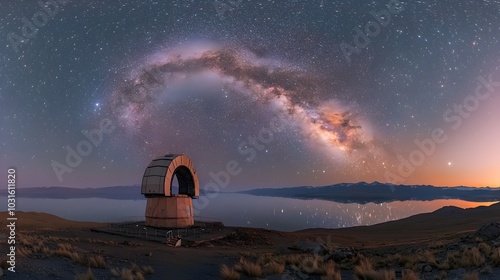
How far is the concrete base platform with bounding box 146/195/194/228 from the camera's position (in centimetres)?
2783

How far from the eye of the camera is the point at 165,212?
91.4ft

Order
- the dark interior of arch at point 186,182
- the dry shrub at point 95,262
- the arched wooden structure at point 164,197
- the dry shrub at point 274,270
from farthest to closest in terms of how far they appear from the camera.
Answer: the dark interior of arch at point 186,182 → the arched wooden structure at point 164,197 → the dry shrub at point 95,262 → the dry shrub at point 274,270

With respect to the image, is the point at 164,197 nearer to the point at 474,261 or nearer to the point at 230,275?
the point at 230,275

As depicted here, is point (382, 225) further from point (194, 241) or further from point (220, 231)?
point (194, 241)

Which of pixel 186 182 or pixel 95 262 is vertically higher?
pixel 186 182

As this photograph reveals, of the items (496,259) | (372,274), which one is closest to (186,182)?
(372,274)

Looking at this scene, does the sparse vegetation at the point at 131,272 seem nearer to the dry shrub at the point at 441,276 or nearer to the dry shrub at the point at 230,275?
the dry shrub at the point at 230,275

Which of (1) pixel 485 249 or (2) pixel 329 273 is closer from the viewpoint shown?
(2) pixel 329 273

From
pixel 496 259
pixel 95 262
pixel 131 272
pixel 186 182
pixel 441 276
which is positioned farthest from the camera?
pixel 186 182

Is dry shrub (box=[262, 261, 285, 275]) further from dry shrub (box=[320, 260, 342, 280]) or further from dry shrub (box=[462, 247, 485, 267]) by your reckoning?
dry shrub (box=[462, 247, 485, 267])

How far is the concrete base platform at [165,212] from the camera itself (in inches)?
1096

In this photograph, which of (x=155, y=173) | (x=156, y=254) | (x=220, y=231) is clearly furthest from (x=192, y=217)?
(x=156, y=254)

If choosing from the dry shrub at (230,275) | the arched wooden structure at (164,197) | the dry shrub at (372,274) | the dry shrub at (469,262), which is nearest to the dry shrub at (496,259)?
the dry shrub at (469,262)

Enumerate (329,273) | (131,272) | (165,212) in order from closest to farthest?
(329,273)
(131,272)
(165,212)
